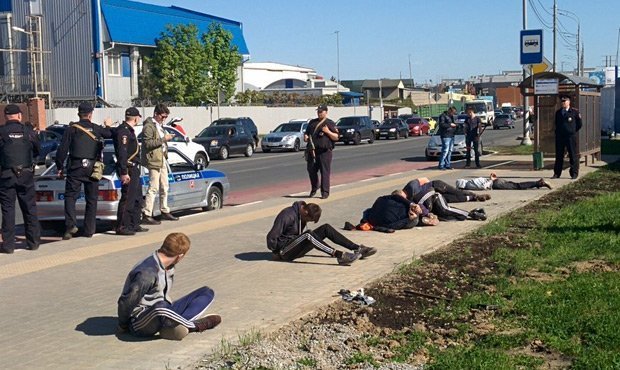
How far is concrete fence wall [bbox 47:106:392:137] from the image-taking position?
157ft

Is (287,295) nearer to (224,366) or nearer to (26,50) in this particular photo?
(224,366)

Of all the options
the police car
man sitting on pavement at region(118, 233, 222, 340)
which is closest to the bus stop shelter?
the police car

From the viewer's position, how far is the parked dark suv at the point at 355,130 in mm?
50719

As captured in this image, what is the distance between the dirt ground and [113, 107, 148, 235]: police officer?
4.72 meters

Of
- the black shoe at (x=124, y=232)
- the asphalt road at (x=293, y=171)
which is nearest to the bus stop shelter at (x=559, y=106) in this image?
the asphalt road at (x=293, y=171)

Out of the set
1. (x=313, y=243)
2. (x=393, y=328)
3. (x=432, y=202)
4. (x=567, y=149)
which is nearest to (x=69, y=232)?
(x=313, y=243)

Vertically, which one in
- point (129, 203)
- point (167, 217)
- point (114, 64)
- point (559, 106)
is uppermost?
point (114, 64)

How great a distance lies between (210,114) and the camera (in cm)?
5797

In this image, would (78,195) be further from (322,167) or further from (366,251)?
(322,167)

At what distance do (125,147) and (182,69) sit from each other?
47.6m

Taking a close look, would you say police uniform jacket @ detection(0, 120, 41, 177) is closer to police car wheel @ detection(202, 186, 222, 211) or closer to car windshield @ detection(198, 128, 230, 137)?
police car wheel @ detection(202, 186, 222, 211)

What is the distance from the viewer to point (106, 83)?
56.8m

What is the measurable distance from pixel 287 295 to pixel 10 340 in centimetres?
271

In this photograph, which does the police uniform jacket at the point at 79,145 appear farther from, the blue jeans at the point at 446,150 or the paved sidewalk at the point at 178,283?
the blue jeans at the point at 446,150
